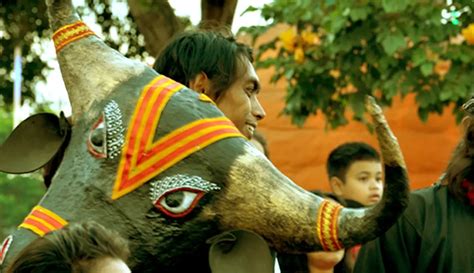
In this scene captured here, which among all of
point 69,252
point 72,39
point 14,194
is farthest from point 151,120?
point 14,194

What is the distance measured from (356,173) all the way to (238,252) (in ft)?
15.1

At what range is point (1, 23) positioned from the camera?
411 inches

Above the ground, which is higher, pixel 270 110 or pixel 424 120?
pixel 424 120

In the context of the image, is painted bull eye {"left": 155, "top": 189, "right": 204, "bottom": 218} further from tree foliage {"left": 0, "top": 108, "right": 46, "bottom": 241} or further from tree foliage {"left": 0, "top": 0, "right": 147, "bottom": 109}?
tree foliage {"left": 0, "top": 108, "right": 46, "bottom": 241}

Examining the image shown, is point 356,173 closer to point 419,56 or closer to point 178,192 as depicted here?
point 419,56

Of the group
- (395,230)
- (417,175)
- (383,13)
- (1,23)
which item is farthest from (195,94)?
(417,175)

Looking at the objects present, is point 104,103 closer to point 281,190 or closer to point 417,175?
point 281,190

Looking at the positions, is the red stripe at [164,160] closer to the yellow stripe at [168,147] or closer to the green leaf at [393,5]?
the yellow stripe at [168,147]

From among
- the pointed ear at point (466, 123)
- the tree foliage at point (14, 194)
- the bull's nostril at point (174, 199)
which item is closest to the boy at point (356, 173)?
the pointed ear at point (466, 123)

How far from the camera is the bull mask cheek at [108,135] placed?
4.14 metres

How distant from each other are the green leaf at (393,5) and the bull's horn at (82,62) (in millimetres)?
3897

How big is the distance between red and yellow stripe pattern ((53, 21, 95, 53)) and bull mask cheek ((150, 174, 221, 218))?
0.69 meters

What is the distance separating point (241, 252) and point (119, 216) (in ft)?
1.23

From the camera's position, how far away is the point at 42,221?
4.11 m
